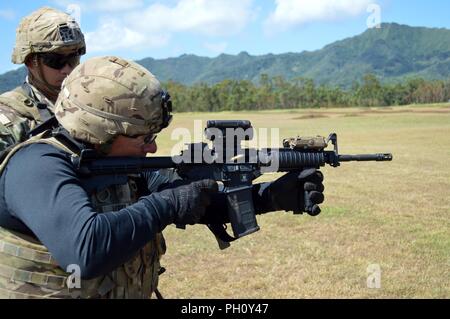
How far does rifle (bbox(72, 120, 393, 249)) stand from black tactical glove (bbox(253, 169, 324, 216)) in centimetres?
4

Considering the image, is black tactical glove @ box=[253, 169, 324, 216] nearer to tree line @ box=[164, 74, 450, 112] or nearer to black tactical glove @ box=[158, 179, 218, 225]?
black tactical glove @ box=[158, 179, 218, 225]

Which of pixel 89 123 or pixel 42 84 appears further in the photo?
pixel 42 84

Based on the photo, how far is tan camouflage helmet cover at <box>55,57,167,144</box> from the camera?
2053 mm

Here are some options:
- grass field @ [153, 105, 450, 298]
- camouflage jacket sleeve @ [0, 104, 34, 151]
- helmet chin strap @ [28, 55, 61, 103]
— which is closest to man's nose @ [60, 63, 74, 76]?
helmet chin strap @ [28, 55, 61, 103]

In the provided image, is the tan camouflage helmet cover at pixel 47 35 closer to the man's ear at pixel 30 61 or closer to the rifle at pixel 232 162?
the man's ear at pixel 30 61

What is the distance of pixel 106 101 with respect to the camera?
205 centimetres

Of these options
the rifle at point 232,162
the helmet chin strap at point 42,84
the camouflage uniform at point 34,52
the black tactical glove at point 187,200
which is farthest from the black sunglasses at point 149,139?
the helmet chin strap at point 42,84

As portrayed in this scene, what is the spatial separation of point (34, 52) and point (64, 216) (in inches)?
82.2

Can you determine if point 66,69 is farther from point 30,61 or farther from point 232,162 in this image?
point 232,162

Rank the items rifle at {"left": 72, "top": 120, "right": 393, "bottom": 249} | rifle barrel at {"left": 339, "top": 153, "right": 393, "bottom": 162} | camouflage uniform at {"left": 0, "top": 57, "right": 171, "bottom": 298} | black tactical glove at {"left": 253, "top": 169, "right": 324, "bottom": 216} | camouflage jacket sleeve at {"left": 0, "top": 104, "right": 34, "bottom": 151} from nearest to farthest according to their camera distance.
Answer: camouflage uniform at {"left": 0, "top": 57, "right": 171, "bottom": 298} < rifle at {"left": 72, "top": 120, "right": 393, "bottom": 249} < black tactical glove at {"left": 253, "top": 169, "right": 324, "bottom": 216} < camouflage jacket sleeve at {"left": 0, "top": 104, "right": 34, "bottom": 151} < rifle barrel at {"left": 339, "top": 153, "right": 393, "bottom": 162}

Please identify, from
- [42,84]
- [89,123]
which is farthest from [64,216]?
[42,84]

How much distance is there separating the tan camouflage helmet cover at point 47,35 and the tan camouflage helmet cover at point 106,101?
55.3 inches

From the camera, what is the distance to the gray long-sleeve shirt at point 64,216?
172 cm

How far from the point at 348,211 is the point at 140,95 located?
304 inches
